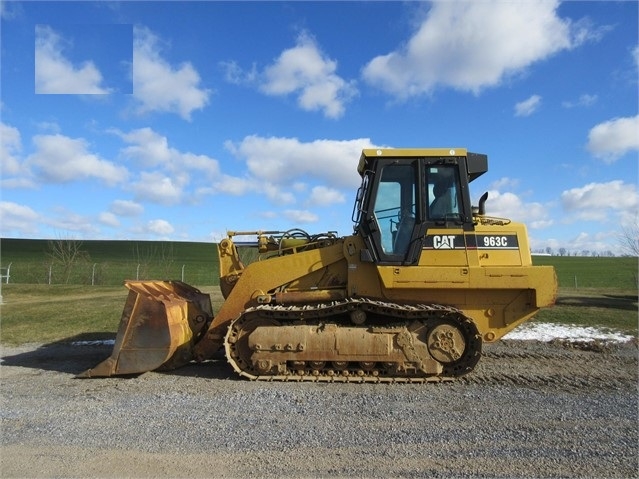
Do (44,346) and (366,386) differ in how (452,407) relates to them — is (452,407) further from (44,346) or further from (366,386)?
(44,346)

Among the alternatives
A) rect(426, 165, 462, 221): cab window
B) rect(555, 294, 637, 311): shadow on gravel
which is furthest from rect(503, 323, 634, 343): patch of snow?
rect(555, 294, 637, 311): shadow on gravel

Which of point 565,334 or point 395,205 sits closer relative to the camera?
point 395,205

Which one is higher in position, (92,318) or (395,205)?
(395,205)

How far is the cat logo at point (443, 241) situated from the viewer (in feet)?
23.4

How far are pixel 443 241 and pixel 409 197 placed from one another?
0.85 metres

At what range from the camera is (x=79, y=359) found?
8.70 meters

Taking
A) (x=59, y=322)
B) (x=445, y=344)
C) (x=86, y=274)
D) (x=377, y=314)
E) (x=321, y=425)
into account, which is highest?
(x=86, y=274)

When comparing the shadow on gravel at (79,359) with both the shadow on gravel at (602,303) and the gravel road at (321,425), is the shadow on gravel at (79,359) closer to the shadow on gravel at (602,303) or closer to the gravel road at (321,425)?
the gravel road at (321,425)

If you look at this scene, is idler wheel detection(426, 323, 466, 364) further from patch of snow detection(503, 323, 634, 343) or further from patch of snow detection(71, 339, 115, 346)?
patch of snow detection(71, 339, 115, 346)

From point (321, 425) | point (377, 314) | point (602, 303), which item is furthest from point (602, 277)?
point (321, 425)

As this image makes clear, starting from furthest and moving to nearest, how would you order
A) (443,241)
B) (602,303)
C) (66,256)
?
(66,256) < (602,303) < (443,241)

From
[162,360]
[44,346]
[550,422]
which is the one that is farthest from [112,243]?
[550,422]

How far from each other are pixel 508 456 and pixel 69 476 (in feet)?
12.3

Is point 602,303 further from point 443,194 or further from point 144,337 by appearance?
point 144,337
